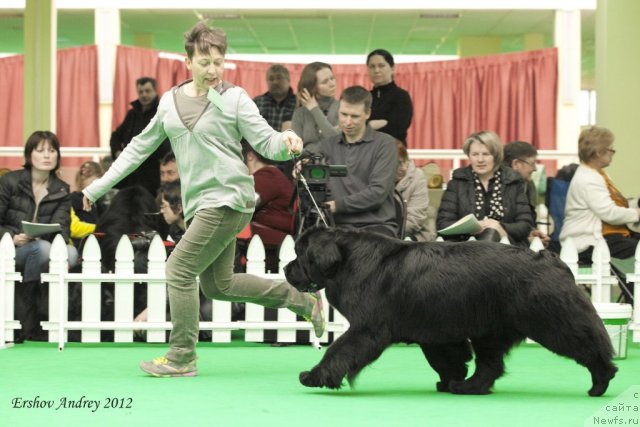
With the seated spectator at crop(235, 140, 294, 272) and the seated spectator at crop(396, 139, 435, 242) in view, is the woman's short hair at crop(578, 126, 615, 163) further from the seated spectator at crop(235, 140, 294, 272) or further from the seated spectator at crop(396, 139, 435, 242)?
the seated spectator at crop(235, 140, 294, 272)

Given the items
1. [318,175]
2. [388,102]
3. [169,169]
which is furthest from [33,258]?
[388,102]

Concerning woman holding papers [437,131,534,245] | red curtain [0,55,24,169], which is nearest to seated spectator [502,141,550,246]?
woman holding papers [437,131,534,245]

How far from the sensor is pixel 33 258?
6750mm

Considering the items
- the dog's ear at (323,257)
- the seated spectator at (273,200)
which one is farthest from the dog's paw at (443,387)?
the seated spectator at (273,200)

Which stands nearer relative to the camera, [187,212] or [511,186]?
[187,212]

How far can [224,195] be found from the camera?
15.9ft

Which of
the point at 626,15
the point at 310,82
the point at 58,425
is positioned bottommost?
the point at 58,425

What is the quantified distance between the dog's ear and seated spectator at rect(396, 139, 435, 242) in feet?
9.15

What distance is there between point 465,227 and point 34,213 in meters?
2.74

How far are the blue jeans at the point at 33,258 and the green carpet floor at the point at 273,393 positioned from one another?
23.3 inches

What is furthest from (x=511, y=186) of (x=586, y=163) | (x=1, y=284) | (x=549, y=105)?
(x=549, y=105)

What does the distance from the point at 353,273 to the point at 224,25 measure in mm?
11616

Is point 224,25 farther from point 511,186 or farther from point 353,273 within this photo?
point 353,273

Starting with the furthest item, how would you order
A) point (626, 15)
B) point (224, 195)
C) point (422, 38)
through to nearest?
point (422, 38) < point (626, 15) < point (224, 195)
